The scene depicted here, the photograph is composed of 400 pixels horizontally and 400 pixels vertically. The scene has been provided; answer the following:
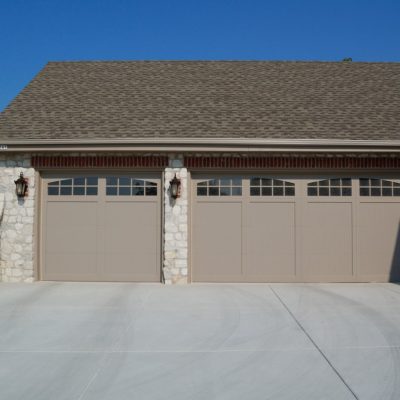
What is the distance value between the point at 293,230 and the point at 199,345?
16.3 ft

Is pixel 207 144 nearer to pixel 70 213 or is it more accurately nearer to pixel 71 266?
pixel 70 213

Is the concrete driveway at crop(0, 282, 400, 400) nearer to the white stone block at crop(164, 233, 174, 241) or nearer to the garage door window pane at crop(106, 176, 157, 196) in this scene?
the white stone block at crop(164, 233, 174, 241)

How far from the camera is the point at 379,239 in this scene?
9.76m

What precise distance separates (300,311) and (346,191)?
3.84 metres

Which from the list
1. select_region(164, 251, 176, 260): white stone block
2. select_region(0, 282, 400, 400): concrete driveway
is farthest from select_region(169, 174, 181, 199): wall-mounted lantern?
select_region(0, 282, 400, 400): concrete driveway

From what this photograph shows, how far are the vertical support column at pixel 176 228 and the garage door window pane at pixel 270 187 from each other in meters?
1.56

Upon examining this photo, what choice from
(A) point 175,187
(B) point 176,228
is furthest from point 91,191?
(B) point 176,228

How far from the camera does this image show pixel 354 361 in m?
4.72

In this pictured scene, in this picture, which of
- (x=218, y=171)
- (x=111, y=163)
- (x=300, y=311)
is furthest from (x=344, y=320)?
(x=111, y=163)

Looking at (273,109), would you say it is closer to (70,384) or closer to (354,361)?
(354,361)

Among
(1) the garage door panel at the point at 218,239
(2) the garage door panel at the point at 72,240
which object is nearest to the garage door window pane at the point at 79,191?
(2) the garage door panel at the point at 72,240

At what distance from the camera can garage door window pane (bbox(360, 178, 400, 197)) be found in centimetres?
979

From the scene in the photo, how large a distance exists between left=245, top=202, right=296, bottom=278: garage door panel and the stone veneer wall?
485 cm

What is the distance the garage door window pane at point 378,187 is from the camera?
979cm
